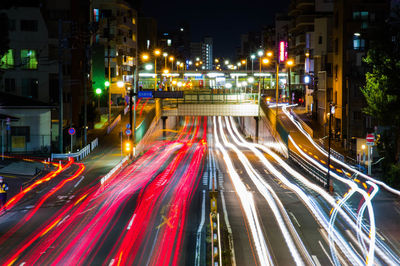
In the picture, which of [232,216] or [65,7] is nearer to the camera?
[232,216]

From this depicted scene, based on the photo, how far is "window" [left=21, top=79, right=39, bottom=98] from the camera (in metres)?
47.8

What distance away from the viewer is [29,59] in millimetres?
47438

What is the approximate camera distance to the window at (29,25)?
4750 centimetres

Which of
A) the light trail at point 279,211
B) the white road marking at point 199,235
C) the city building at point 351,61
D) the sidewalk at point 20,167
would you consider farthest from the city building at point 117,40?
the white road marking at point 199,235

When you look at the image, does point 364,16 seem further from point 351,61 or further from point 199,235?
point 199,235

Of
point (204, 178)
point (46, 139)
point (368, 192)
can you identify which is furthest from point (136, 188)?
point (46, 139)

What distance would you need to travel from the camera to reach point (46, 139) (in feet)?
→ 140

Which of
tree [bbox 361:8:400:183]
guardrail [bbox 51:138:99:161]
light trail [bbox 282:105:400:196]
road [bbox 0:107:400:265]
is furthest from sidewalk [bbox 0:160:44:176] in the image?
tree [bbox 361:8:400:183]

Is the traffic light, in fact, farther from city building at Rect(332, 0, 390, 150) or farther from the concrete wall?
city building at Rect(332, 0, 390, 150)

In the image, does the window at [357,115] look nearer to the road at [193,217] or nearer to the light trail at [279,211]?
the road at [193,217]

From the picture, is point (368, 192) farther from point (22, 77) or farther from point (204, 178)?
point (22, 77)

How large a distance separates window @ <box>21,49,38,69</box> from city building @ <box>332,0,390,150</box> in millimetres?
30131

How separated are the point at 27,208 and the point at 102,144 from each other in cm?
2795

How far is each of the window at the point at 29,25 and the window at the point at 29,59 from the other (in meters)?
2.02
